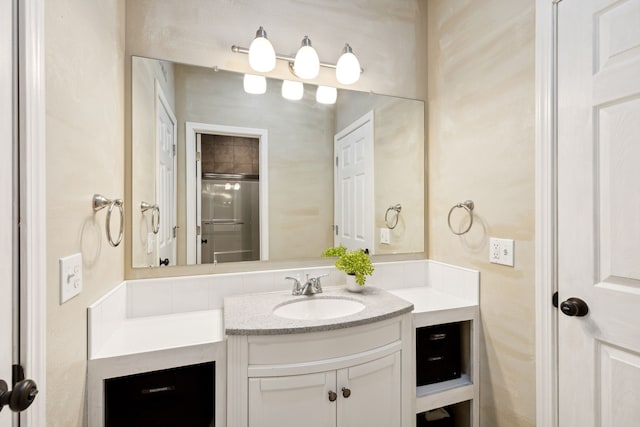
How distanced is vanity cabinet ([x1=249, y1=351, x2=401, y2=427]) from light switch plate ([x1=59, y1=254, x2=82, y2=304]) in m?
0.63

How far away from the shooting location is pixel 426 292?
5.80ft

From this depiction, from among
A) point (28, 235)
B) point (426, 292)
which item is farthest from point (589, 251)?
point (28, 235)

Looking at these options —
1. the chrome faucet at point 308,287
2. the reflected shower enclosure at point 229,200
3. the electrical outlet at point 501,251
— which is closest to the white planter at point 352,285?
the chrome faucet at point 308,287

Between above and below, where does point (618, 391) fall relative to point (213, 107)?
below

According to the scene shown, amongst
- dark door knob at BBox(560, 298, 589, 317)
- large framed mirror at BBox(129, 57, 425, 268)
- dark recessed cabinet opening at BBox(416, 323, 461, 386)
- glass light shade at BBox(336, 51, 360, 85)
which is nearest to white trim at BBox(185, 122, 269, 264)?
large framed mirror at BBox(129, 57, 425, 268)

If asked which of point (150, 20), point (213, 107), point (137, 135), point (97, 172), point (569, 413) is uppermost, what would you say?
point (150, 20)

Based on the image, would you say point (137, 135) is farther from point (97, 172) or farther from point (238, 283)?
point (238, 283)

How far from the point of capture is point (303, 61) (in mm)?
1568

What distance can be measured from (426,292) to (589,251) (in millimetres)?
835

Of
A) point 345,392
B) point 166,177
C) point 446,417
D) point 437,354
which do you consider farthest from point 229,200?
point 446,417

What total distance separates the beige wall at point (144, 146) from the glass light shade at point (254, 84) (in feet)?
1.15

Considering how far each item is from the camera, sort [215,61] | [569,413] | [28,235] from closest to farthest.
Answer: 1. [28,235]
2. [569,413]
3. [215,61]

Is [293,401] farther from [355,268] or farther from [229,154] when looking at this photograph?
[229,154]

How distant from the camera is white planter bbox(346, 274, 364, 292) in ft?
5.20
